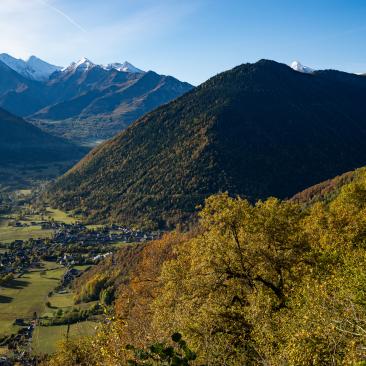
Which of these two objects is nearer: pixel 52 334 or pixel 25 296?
pixel 52 334

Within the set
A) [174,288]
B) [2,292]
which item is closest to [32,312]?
[2,292]

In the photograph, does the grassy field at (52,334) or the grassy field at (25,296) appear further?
the grassy field at (25,296)

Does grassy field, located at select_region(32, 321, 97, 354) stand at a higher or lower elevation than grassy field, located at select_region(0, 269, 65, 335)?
higher

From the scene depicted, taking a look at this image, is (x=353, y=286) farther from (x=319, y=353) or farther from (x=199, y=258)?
(x=199, y=258)

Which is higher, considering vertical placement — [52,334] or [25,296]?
[52,334]
